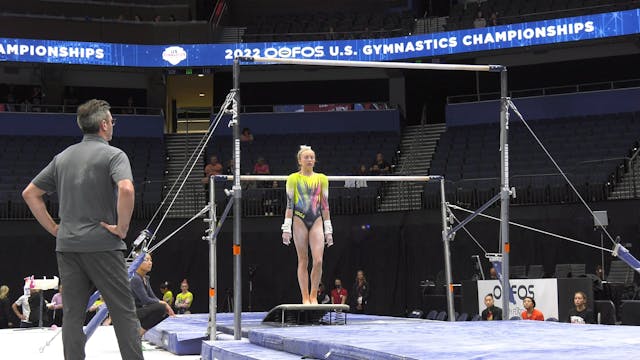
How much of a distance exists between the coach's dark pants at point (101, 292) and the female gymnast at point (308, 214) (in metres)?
5.71

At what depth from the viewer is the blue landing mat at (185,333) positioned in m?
11.4

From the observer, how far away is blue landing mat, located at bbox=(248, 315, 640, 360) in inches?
220

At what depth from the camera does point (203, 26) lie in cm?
2952

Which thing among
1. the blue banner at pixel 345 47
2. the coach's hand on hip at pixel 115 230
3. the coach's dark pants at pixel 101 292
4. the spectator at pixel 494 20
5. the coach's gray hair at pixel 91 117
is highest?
the spectator at pixel 494 20

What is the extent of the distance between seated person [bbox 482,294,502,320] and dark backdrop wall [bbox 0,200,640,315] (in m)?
6.46

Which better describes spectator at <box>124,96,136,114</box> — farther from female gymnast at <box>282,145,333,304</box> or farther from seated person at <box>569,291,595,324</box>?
female gymnast at <box>282,145,333,304</box>

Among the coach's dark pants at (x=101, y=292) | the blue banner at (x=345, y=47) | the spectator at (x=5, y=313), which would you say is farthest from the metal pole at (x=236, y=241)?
the blue banner at (x=345, y=47)

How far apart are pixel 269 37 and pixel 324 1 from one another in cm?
332

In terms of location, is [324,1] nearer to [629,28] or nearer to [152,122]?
[152,122]

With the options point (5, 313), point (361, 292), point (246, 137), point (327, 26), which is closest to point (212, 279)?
point (361, 292)

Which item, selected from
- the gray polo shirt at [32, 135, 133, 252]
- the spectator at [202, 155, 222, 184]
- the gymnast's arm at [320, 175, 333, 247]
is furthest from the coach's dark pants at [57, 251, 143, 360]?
the spectator at [202, 155, 222, 184]

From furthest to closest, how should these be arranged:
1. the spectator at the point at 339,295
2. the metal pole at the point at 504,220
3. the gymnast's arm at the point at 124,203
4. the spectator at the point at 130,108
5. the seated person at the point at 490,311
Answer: the spectator at the point at 130,108 < the spectator at the point at 339,295 < the seated person at the point at 490,311 < the metal pole at the point at 504,220 < the gymnast's arm at the point at 124,203

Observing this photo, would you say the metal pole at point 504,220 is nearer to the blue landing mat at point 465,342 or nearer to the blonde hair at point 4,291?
the blue landing mat at point 465,342

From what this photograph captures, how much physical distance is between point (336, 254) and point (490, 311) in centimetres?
863
